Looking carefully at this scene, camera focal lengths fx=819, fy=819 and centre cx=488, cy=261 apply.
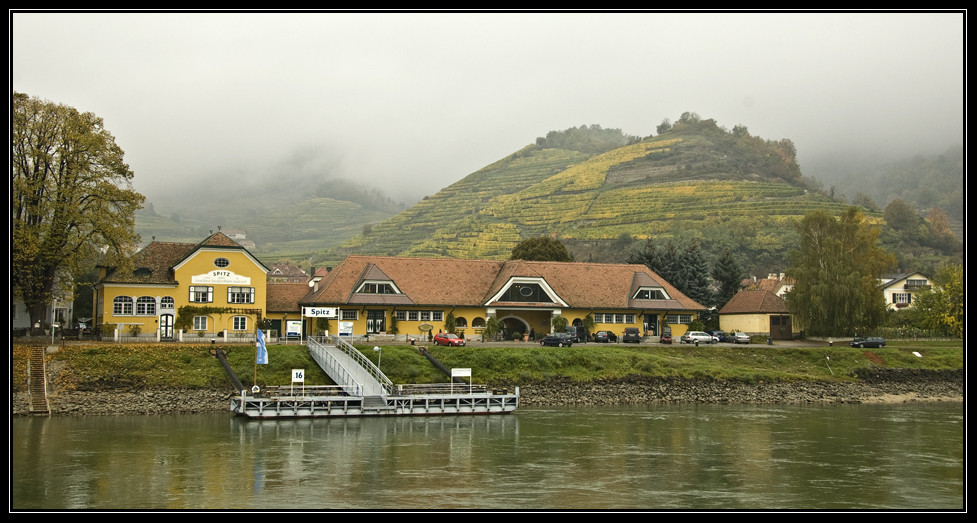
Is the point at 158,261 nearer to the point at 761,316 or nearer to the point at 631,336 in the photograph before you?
the point at 631,336

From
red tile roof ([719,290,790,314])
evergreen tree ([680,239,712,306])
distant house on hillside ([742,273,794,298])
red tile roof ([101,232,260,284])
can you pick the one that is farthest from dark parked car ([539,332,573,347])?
distant house on hillside ([742,273,794,298])

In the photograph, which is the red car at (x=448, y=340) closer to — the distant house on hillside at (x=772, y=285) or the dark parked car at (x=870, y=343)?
the dark parked car at (x=870, y=343)

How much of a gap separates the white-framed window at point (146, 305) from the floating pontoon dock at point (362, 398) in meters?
13.0

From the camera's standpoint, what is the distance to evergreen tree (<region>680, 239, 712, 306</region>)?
76.7 metres

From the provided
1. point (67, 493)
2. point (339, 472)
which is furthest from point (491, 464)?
point (67, 493)

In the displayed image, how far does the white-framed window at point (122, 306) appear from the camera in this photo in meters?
51.2

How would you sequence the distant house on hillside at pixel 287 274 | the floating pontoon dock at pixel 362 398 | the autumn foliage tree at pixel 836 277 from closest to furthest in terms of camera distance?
1. the floating pontoon dock at pixel 362 398
2. the autumn foliage tree at pixel 836 277
3. the distant house on hillside at pixel 287 274

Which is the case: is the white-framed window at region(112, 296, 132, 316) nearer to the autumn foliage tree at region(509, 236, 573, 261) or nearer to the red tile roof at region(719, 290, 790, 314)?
the autumn foliage tree at region(509, 236, 573, 261)

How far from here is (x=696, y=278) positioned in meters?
76.9

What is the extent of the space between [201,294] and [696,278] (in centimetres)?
4492

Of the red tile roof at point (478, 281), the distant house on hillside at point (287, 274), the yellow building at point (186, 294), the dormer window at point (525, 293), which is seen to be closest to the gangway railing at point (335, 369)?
the yellow building at point (186, 294)

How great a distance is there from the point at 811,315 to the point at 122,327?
49.5 m

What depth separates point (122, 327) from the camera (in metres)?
50.6

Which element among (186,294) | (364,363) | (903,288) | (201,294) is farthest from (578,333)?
(903,288)
